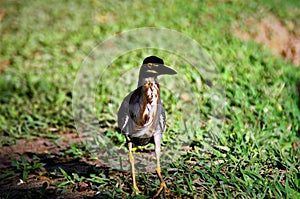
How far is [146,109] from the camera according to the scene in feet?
9.07

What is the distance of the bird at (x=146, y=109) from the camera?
8.80 ft

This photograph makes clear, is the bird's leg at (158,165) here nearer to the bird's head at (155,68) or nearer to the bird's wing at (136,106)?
the bird's wing at (136,106)

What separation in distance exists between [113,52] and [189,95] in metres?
A: 1.58

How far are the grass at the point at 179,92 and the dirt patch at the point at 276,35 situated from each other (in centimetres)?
16

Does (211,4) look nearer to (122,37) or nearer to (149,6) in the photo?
(149,6)

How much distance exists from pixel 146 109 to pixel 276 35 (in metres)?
4.06

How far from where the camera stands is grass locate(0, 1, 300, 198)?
3.37 meters

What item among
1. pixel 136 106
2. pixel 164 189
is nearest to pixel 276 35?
pixel 164 189

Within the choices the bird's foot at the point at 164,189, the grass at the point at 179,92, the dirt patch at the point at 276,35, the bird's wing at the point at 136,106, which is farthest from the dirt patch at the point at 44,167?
the dirt patch at the point at 276,35

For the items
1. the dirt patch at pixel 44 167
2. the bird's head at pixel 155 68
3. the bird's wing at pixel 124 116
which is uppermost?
the bird's head at pixel 155 68

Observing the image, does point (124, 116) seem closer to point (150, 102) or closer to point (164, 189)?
point (150, 102)

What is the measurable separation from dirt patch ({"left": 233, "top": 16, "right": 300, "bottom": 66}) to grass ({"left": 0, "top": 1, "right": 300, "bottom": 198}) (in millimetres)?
157

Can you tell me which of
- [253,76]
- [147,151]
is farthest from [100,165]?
[253,76]

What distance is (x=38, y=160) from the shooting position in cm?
405
